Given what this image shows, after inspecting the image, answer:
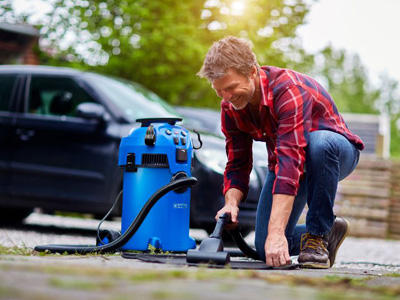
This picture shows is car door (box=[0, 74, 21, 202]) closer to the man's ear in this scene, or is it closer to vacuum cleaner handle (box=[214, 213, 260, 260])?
vacuum cleaner handle (box=[214, 213, 260, 260])

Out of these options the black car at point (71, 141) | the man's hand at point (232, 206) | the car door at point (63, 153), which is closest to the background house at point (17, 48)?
the black car at point (71, 141)

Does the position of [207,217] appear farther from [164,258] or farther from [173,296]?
[173,296]

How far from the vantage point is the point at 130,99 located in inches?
245

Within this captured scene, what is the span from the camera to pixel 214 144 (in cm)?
579

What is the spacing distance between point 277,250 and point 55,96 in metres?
3.86

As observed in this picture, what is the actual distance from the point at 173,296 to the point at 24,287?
40cm

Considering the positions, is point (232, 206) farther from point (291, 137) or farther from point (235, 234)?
point (291, 137)

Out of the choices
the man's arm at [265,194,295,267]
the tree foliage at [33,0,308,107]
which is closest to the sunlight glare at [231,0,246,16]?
the tree foliage at [33,0,308,107]

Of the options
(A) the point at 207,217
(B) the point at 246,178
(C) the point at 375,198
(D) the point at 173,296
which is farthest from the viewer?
(C) the point at 375,198

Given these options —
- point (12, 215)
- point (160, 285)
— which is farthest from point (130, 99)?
point (160, 285)

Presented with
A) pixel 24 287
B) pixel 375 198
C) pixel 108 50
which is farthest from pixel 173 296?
pixel 108 50

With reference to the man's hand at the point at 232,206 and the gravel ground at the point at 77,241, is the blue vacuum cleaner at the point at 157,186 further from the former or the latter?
the gravel ground at the point at 77,241

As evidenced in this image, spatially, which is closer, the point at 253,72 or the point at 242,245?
the point at 253,72

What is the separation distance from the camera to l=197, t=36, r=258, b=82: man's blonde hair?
3305mm
